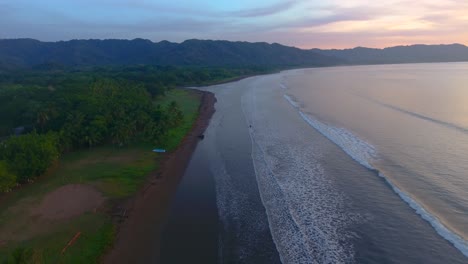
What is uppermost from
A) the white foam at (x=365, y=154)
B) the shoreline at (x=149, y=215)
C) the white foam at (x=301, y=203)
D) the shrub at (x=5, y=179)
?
the shrub at (x=5, y=179)

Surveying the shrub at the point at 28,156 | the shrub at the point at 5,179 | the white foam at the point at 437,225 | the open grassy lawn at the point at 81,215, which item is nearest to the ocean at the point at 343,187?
the white foam at the point at 437,225

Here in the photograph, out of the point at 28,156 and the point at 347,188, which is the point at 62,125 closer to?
the point at 28,156

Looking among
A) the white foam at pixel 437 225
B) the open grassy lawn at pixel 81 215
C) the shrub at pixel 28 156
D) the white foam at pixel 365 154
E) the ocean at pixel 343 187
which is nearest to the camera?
the white foam at pixel 437 225

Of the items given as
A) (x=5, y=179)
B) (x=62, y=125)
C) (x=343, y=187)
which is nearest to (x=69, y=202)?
(x=5, y=179)

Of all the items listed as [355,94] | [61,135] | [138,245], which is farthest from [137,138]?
[355,94]

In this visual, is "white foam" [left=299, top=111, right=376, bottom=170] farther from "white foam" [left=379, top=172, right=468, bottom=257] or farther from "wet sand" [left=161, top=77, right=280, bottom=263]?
"wet sand" [left=161, top=77, right=280, bottom=263]

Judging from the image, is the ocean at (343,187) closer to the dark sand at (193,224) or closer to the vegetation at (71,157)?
the dark sand at (193,224)

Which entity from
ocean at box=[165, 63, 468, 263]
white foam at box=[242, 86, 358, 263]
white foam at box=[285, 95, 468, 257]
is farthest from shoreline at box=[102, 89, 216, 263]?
white foam at box=[285, 95, 468, 257]
